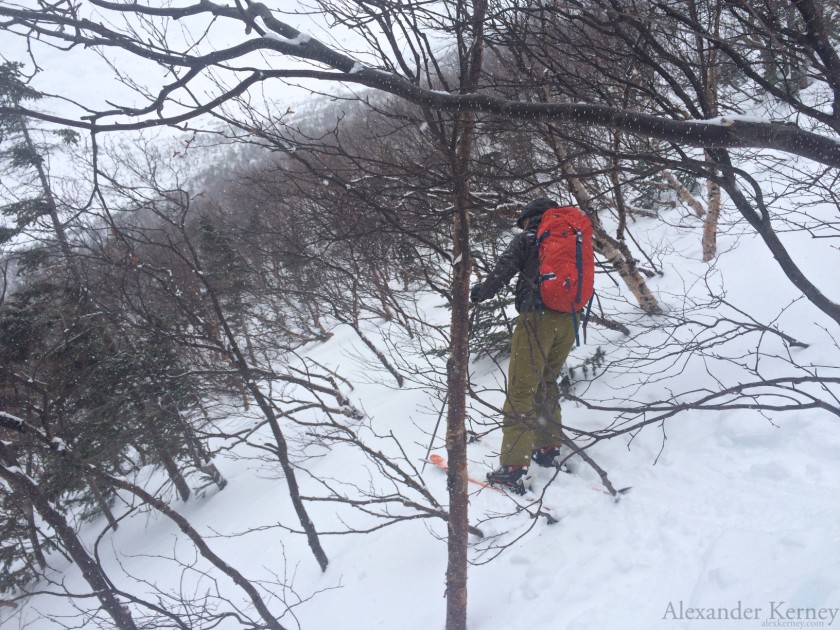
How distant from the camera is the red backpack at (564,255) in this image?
3.29 meters

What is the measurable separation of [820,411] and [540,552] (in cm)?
246

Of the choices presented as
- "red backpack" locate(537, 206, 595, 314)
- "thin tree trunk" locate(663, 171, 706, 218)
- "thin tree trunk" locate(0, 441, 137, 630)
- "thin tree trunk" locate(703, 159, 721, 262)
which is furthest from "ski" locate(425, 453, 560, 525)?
"thin tree trunk" locate(663, 171, 706, 218)

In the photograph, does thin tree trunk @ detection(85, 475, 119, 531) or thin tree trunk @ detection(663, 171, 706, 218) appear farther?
thin tree trunk @ detection(663, 171, 706, 218)

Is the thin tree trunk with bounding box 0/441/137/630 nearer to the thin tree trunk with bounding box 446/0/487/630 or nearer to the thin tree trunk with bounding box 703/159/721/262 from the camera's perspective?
the thin tree trunk with bounding box 446/0/487/630

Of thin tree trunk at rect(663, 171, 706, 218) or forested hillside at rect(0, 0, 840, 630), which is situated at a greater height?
thin tree trunk at rect(663, 171, 706, 218)

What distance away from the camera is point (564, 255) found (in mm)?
3314

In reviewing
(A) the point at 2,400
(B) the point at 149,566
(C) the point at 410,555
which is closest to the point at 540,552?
(C) the point at 410,555

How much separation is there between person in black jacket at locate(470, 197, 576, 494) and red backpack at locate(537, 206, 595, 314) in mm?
71

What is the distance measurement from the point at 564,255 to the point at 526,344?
32.0 inches

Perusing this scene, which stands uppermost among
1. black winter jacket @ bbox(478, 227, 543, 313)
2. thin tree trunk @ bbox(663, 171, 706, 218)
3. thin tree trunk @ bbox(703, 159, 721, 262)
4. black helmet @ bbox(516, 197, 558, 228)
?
thin tree trunk @ bbox(663, 171, 706, 218)

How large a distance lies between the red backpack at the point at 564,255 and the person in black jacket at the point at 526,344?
0.07 m

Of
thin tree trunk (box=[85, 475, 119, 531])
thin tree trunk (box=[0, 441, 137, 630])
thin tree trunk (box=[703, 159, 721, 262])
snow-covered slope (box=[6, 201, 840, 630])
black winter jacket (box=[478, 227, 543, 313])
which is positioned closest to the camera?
snow-covered slope (box=[6, 201, 840, 630])

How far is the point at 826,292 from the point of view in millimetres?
4840

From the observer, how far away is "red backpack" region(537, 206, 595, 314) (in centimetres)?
329
